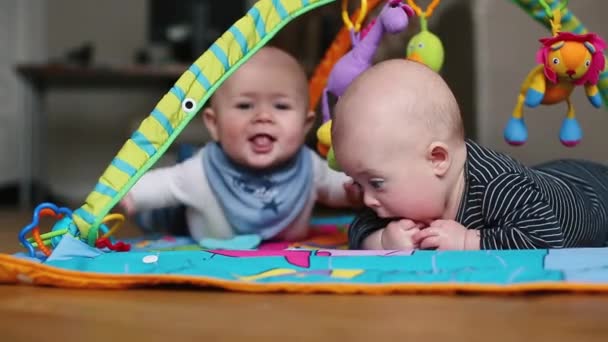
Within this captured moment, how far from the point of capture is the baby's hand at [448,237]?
113 cm

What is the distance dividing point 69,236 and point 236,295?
313 millimetres

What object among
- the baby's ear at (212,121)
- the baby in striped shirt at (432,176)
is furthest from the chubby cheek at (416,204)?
the baby's ear at (212,121)

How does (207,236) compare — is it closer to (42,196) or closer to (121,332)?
(121,332)

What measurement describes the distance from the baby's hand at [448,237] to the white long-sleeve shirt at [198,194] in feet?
1.35

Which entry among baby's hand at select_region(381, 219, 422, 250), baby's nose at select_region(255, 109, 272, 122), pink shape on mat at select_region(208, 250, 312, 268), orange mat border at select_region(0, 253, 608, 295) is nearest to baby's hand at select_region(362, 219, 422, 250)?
baby's hand at select_region(381, 219, 422, 250)

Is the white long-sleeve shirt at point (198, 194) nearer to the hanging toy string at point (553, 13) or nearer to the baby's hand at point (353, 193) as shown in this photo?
the baby's hand at point (353, 193)

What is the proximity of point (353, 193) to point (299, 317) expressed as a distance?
2.09ft

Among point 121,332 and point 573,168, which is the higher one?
point 573,168

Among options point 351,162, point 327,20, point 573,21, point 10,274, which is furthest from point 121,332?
point 327,20

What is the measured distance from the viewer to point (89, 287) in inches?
39.3

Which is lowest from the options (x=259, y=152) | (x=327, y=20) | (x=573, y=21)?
(x=259, y=152)

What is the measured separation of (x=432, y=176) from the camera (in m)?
1.11

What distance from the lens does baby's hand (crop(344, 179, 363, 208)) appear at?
1398mm

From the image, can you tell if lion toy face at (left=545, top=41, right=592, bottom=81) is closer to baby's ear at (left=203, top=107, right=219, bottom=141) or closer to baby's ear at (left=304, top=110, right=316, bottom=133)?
baby's ear at (left=304, top=110, right=316, bottom=133)
